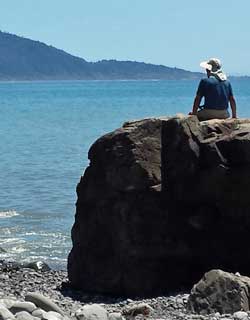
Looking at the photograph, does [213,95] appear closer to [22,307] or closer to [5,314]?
[22,307]

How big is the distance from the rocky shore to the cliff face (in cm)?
53

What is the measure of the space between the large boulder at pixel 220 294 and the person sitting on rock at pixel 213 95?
10.7 ft

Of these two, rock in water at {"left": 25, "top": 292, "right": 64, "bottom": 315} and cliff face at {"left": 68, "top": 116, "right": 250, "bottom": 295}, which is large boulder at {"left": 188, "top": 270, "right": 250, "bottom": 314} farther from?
rock in water at {"left": 25, "top": 292, "right": 64, "bottom": 315}

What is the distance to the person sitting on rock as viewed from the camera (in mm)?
14227

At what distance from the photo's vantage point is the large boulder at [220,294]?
1150 cm

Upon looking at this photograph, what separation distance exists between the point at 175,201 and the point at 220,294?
6.53 ft

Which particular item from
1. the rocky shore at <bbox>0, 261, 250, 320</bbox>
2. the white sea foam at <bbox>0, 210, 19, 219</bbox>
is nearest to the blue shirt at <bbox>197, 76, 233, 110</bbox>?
the rocky shore at <bbox>0, 261, 250, 320</bbox>

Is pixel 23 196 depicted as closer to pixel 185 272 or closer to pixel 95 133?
pixel 185 272

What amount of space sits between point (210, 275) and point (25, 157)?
27839 millimetres

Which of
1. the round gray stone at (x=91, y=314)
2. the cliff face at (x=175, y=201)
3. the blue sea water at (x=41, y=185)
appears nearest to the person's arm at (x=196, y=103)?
the cliff face at (x=175, y=201)

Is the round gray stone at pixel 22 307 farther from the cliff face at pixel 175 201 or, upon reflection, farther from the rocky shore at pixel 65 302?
the cliff face at pixel 175 201

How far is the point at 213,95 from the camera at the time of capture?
14258 mm

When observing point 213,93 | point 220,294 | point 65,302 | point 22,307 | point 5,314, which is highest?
point 213,93

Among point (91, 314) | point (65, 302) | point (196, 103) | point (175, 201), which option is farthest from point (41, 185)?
point (91, 314)
